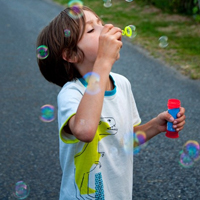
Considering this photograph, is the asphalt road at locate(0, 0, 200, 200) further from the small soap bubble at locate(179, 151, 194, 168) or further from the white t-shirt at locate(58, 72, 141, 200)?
the white t-shirt at locate(58, 72, 141, 200)

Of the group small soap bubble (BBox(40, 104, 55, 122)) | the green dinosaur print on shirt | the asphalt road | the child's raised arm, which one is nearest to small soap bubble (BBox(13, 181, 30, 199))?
the asphalt road

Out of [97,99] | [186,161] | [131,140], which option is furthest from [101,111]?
[186,161]

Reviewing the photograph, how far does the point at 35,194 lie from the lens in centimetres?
288

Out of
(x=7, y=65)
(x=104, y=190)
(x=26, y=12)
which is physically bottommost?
(x=26, y=12)

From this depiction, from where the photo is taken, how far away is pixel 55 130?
3.93 metres

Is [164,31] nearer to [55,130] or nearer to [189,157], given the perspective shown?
[55,130]

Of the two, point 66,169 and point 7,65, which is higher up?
point 66,169

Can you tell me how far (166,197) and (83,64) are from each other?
60.1 inches

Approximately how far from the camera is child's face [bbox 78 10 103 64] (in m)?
1.59

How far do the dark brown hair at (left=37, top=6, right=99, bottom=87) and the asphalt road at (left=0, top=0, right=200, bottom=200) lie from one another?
4.58 feet

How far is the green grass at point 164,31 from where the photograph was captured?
18.6ft

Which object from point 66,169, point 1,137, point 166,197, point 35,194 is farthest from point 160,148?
point 66,169

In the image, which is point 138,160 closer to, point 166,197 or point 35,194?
point 166,197

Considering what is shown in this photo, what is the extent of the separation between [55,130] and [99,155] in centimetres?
236
